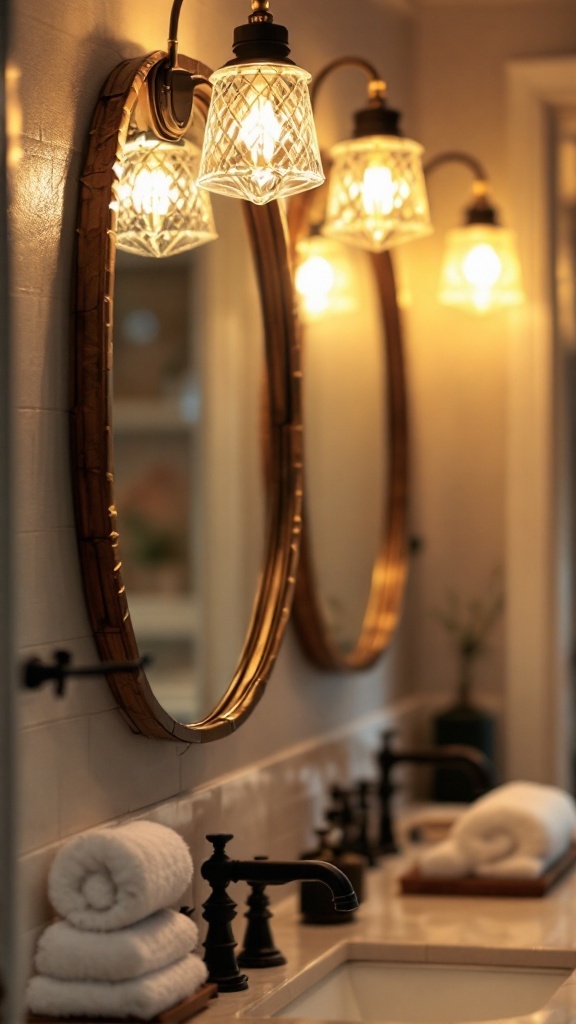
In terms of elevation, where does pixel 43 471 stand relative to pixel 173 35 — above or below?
below

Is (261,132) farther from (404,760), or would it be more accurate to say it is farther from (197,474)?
(404,760)

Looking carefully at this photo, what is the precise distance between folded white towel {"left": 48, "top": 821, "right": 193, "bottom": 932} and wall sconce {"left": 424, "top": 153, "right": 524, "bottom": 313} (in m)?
1.38

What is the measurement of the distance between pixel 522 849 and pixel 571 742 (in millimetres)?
950

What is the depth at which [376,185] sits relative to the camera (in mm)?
1961

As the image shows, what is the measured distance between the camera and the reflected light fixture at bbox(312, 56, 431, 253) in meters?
1.95

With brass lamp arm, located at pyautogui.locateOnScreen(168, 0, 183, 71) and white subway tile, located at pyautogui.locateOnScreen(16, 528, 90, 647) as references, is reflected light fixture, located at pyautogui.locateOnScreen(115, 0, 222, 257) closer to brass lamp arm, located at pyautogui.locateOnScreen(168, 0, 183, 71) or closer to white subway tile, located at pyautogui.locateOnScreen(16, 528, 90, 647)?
brass lamp arm, located at pyautogui.locateOnScreen(168, 0, 183, 71)

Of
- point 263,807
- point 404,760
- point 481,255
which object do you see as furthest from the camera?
point 481,255

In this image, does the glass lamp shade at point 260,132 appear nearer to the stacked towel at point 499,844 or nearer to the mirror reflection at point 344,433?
the mirror reflection at point 344,433

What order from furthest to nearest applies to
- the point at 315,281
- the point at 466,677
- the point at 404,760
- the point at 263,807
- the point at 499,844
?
the point at 466,677
the point at 404,760
the point at 315,281
the point at 499,844
the point at 263,807

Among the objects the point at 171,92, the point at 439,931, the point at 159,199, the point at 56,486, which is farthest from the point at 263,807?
the point at 171,92

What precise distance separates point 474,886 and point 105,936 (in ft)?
2.74

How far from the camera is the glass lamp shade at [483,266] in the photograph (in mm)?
2443

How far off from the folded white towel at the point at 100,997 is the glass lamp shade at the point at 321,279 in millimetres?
996

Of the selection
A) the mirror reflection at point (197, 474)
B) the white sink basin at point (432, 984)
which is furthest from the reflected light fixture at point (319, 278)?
the white sink basin at point (432, 984)
